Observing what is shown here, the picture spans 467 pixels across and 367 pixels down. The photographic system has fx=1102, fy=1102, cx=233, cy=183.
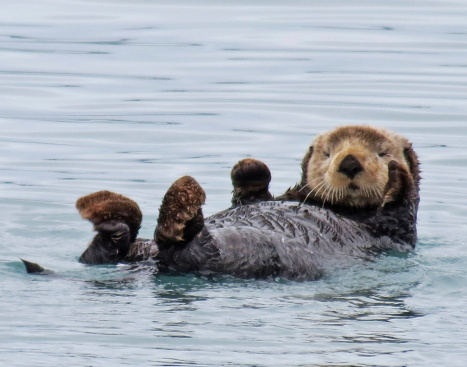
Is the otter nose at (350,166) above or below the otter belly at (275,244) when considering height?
above

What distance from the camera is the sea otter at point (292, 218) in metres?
4.85

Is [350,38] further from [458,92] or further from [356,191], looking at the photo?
[356,191]

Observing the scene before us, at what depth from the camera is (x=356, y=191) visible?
5840mm

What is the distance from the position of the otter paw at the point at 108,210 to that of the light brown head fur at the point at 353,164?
1104 mm

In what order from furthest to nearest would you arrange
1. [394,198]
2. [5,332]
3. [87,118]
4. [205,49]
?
[205,49] → [87,118] → [394,198] → [5,332]

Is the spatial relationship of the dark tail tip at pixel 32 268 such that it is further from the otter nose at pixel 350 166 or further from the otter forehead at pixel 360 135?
the otter forehead at pixel 360 135

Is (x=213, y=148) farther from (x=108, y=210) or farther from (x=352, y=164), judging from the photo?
(x=108, y=210)

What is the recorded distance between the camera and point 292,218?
5457 mm

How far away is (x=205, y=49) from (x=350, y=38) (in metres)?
Answer: 1.97

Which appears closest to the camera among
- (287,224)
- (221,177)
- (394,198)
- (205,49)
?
(287,224)

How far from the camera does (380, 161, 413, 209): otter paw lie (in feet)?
18.6

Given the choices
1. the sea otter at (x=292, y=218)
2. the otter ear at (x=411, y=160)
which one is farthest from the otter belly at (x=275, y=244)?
the otter ear at (x=411, y=160)

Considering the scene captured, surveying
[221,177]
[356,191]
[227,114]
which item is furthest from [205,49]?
[356,191]

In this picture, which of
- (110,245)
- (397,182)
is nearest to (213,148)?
(397,182)
